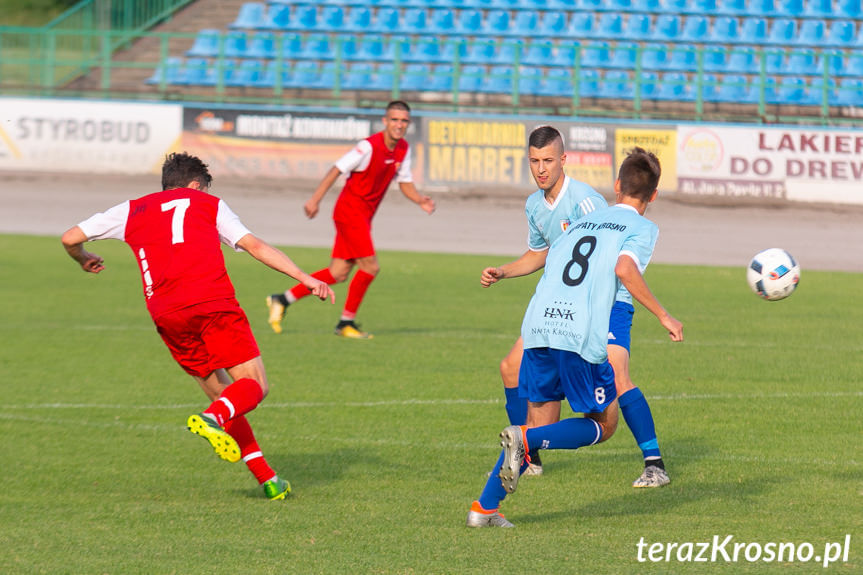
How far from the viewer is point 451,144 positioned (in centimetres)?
2698

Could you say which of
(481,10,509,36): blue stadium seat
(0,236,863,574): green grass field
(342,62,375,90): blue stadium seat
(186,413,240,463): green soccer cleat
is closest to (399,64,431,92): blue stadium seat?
(342,62,375,90): blue stadium seat

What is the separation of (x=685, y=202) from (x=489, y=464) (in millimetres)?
19874

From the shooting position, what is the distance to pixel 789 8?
31359mm

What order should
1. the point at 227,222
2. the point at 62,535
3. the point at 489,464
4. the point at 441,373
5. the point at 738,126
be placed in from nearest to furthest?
the point at 62,535 < the point at 227,222 < the point at 489,464 < the point at 441,373 < the point at 738,126

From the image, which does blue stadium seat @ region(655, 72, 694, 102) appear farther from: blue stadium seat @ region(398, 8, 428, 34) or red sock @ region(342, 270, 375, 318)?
red sock @ region(342, 270, 375, 318)

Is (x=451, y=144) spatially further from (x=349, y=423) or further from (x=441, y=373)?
(x=349, y=423)

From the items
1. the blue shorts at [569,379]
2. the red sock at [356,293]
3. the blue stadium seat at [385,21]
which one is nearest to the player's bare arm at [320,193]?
the red sock at [356,293]

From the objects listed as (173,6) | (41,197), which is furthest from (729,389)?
(173,6)

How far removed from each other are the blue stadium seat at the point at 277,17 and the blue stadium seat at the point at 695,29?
10.5 metres

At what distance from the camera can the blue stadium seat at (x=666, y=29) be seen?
30.7 m

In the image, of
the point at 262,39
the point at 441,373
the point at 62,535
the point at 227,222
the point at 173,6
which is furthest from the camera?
the point at 173,6

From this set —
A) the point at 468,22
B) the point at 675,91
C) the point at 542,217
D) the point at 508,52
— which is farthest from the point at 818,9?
the point at 542,217

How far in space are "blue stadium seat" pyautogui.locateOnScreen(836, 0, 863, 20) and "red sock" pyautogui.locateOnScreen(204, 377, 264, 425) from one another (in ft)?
92.5

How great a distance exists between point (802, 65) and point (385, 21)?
35.5 ft
